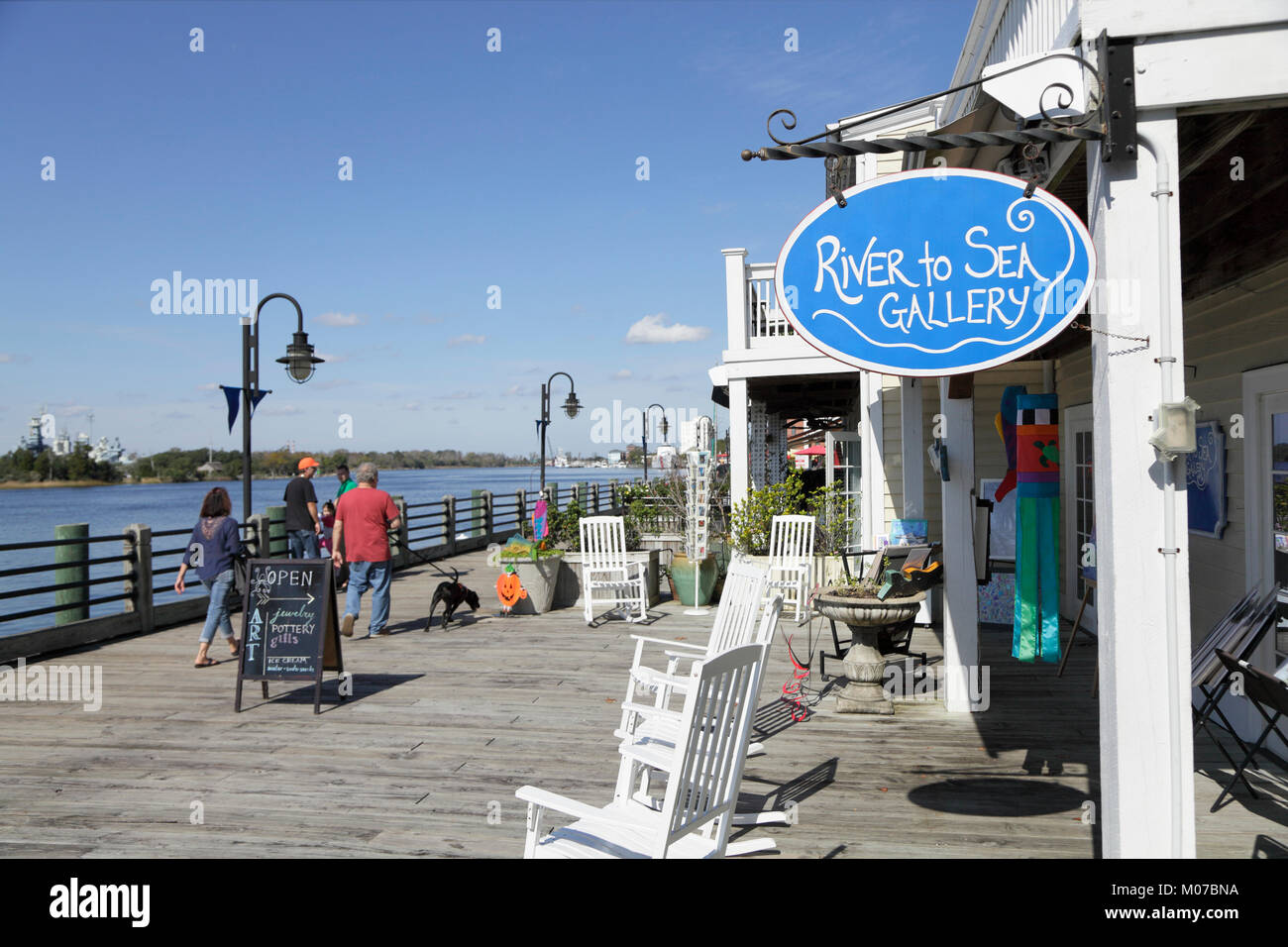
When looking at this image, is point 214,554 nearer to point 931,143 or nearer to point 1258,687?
point 931,143

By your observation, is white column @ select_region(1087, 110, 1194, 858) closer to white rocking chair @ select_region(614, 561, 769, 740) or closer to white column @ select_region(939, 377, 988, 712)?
white rocking chair @ select_region(614, 561, 769, 740)

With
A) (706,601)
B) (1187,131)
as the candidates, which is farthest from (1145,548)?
(706,601)

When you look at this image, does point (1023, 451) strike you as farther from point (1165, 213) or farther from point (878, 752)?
point (1165, 213)

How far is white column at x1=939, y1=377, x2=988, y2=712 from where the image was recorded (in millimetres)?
6297

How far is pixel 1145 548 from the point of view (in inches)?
115

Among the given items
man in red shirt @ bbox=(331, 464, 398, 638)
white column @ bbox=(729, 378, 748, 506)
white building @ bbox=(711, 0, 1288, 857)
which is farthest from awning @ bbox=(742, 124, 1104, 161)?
white column @ bbox=(729, 378, 748, 506)

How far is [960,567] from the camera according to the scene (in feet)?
21.0

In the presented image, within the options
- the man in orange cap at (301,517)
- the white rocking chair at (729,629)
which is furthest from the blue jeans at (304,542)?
the white rocking chair at (729,629)

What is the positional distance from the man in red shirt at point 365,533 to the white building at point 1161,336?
18.0ft

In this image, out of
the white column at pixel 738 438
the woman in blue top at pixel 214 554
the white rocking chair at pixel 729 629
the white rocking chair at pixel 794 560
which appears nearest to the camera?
the white rocking chair at pixel 729 629

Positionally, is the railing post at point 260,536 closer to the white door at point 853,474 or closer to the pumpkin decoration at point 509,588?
the pumpkin decoration at point 509,588

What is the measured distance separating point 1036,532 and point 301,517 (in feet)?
28.1

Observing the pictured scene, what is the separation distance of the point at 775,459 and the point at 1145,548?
18523mm

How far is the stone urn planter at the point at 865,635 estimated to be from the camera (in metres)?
6.16
